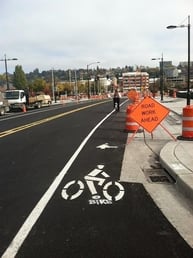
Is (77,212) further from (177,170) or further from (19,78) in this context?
(19,78)

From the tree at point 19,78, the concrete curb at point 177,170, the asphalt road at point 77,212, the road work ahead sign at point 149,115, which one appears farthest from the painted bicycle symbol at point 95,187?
the tree at point 19,78

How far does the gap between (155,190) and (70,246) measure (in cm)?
308

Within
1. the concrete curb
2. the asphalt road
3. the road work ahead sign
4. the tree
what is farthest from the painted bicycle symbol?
the tree

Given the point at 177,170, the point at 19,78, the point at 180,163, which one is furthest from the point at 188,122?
the point at 19,78

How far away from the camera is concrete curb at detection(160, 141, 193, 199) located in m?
7.31

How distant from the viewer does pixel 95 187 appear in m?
7.95

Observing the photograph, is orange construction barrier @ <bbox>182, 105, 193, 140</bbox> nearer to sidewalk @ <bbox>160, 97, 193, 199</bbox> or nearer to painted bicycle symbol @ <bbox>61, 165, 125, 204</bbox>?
sidewalk @ <bbox>160, 97, 193, 199</bbox>

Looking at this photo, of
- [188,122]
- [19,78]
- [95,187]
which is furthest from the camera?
[19,78]

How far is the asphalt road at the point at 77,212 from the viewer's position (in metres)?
5.00

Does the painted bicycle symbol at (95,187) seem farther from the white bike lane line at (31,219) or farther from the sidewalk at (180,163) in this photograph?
the sidewalk at (180,163)

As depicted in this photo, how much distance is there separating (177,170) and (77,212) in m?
2.92

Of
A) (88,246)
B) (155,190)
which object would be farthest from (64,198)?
(88,246)

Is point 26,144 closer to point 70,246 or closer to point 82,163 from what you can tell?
point 82,163

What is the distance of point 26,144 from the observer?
46.3 feet
